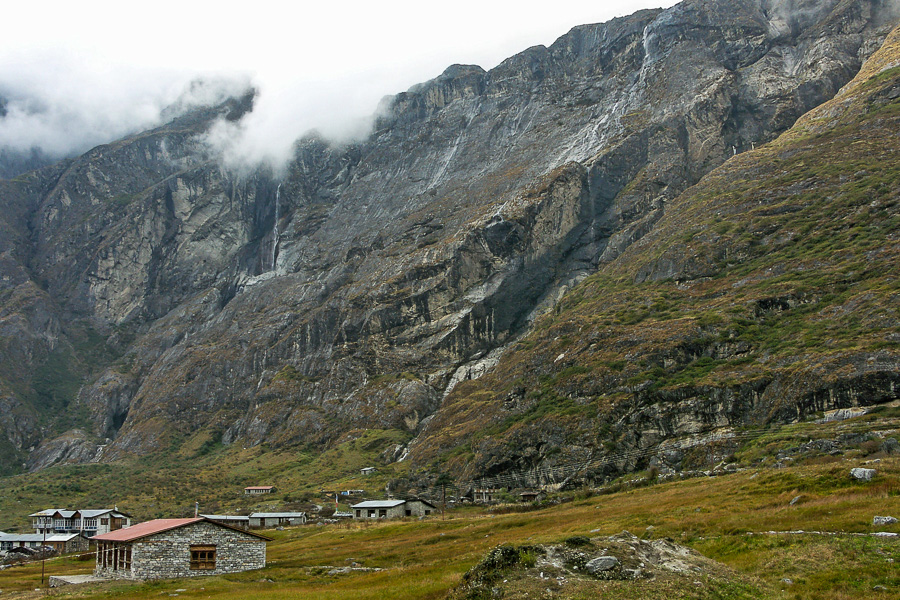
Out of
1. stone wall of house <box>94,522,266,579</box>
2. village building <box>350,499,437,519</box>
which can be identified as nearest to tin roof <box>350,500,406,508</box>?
village building <box>350,499,437,519</box>

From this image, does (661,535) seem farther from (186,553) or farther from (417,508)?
(417,508)

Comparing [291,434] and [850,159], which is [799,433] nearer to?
[850,159]

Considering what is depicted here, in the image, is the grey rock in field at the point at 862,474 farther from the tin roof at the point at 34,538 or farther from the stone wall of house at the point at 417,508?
the tin roof at the point at 34,538

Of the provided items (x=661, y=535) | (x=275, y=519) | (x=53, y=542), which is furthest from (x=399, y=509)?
(x=661, y=535)

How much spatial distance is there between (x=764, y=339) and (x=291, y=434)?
119 metres

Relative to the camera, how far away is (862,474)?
43.8m

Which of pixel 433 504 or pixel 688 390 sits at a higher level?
pixel 688 390

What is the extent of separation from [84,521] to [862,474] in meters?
111

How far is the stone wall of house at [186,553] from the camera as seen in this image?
50094mm

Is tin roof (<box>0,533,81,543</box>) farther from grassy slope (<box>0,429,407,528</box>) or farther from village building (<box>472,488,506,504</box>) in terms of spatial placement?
village building (<box>472,488,506,504</box>)

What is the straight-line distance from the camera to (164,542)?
166ft

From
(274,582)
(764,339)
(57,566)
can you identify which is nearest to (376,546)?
(274,582)

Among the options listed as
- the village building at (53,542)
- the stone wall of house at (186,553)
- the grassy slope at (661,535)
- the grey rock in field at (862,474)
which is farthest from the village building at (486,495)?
the grey rock in field at (862,474)

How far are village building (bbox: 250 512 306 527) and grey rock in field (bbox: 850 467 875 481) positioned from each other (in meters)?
83.1
